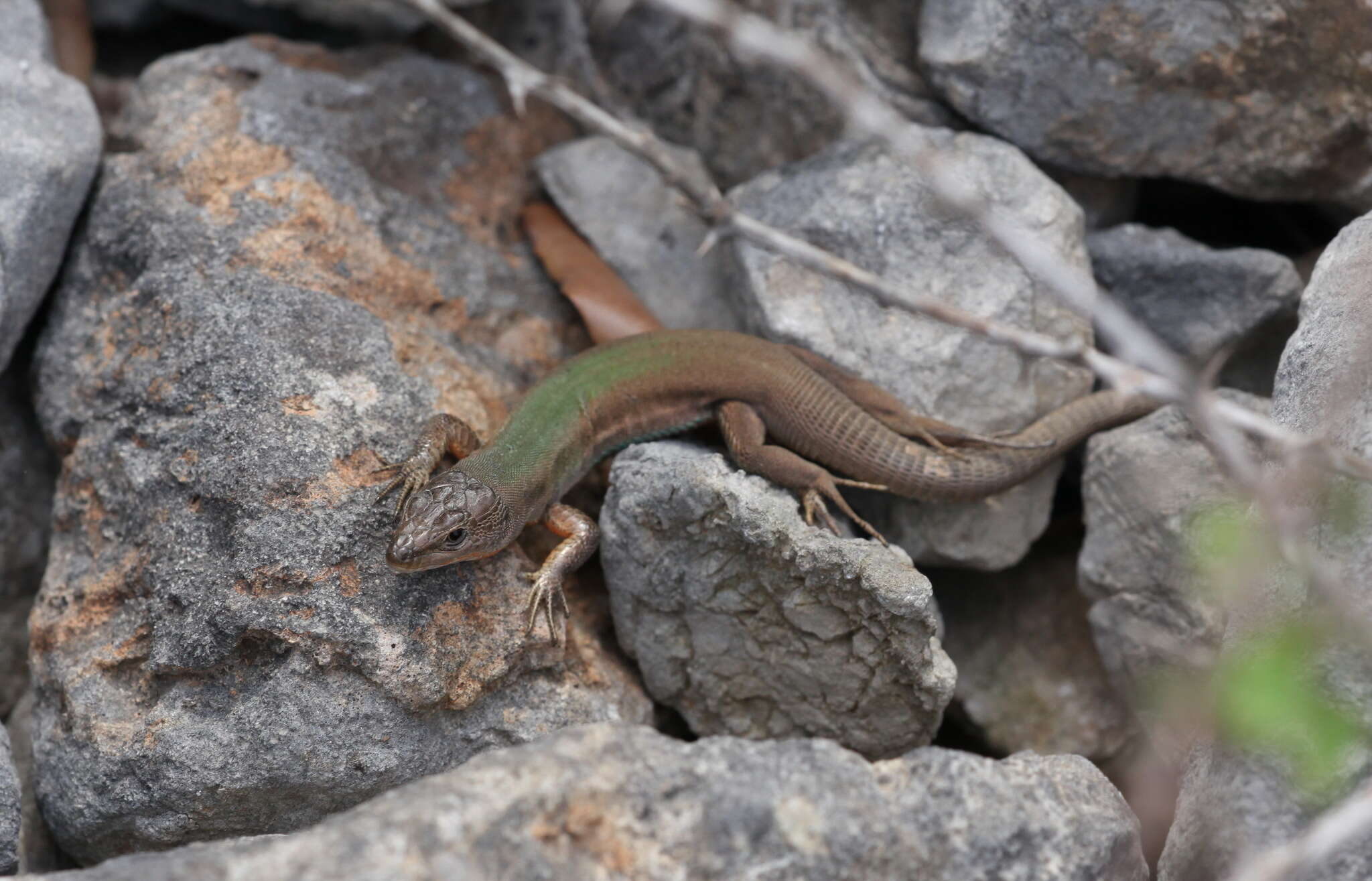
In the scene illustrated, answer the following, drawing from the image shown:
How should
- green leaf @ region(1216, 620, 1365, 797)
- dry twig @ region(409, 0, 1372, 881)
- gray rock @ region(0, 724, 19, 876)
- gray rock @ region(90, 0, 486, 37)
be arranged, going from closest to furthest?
green leaf @ region(1216, 620, 1365, 797) < dry twig @ region(409, 0, 1372, 881) < gray rock @ region(0, 724, 19, 876) < gray rock @ region(90, 0, 486, 37)

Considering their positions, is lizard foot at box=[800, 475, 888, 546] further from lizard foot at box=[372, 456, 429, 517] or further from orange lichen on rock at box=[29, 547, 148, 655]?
orange lichen on rock at box=[29, 547, 148, 655]

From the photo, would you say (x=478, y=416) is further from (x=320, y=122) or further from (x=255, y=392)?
(x=320, y=122)

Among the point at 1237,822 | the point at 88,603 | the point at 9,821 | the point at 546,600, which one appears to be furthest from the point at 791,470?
the point at 9,821

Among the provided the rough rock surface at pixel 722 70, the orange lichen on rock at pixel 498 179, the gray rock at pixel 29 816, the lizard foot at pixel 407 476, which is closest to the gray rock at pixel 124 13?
the rough rock surface at pixel 722 70

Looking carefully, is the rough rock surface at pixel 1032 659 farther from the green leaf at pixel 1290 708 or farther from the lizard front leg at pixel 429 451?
the lizard front leg at pixel 429 451

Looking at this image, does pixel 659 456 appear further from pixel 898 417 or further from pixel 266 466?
pixel 266 466

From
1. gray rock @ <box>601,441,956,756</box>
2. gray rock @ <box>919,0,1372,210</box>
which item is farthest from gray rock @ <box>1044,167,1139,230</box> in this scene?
gray rock @ <box>601,441,956,756</box>

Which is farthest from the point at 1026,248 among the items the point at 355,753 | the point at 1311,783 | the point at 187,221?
the point at 187,221
